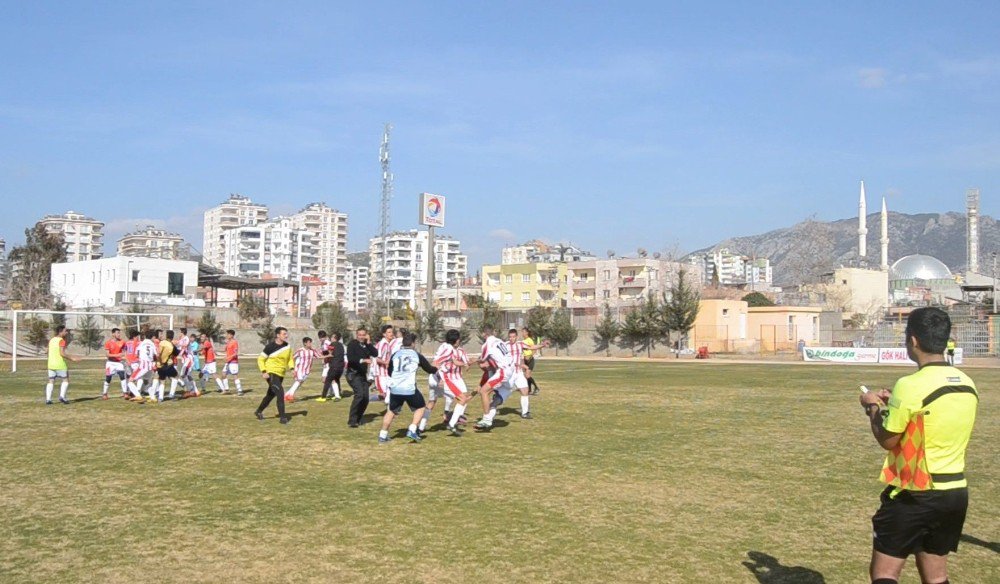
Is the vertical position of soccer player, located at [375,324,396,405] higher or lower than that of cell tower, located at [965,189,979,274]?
lower

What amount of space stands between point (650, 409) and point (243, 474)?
1125 centimetres

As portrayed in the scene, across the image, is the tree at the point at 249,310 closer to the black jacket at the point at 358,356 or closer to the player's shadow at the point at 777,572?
the black jacket at the point at 358,356

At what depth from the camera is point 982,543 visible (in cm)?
772

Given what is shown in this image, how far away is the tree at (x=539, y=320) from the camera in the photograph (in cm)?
6606

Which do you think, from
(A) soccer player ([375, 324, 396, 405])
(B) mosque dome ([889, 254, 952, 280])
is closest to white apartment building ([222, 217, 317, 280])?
(B) mosque dome ([889, 254, 952, 280])

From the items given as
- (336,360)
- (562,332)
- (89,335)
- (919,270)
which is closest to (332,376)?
(336,360)

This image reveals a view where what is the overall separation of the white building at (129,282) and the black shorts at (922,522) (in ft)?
271

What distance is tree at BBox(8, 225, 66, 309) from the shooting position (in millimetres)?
89250

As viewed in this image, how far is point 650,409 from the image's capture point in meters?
19.7

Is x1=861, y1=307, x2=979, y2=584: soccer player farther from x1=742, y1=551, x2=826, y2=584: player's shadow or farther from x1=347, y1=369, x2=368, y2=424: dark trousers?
x1=347, y1=369, x2=368, y2=424: dark trousers

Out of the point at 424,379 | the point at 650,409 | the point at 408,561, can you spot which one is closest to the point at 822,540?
the point at 408,561

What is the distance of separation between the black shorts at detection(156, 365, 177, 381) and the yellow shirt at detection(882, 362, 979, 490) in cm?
1996

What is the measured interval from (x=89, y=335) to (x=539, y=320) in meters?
33.1

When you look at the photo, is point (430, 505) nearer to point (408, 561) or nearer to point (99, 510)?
point (408, 561)
